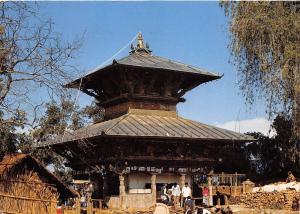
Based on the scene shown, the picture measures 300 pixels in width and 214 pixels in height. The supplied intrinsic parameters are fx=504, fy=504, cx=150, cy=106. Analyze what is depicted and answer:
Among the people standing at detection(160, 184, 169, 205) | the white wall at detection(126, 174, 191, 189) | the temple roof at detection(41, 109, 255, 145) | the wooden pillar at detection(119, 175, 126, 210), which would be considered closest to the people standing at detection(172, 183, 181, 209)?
the people standing at detection(160, 184, 169, 205)

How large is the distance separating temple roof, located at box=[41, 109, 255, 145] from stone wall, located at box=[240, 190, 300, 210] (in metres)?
3.11

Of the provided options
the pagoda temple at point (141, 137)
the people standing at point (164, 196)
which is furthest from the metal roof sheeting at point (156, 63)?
the people standing at point (164, 196)

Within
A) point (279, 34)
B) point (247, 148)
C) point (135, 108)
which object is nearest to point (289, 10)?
point (279, 34)

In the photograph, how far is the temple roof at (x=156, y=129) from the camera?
23.6 meters

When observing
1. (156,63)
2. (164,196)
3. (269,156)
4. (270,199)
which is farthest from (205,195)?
(269,156)

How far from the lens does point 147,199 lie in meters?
24.8

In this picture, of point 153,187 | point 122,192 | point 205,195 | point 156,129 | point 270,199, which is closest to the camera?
point 122,192

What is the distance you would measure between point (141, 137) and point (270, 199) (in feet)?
25.3

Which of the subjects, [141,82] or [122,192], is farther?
[141,82]

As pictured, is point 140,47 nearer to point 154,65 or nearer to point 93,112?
point 154,65

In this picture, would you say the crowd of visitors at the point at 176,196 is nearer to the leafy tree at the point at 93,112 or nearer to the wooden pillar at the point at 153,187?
the wooden pillar at the point at 153,187

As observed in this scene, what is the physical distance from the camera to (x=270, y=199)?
84.9ft

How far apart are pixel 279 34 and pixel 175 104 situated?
8076mm

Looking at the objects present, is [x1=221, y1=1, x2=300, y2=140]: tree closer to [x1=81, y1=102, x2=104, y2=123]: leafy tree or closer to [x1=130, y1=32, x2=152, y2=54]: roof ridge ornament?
[x1=130, y1=32, x2=152, y2=54]: roof ridge ornament
